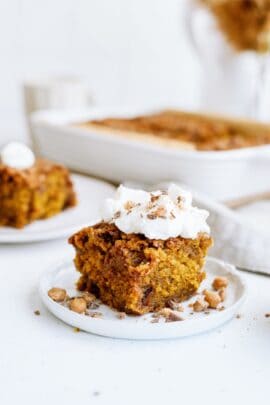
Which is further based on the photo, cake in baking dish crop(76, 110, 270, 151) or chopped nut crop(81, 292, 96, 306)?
cake in baking dish crop(76, 110, 270, 151)

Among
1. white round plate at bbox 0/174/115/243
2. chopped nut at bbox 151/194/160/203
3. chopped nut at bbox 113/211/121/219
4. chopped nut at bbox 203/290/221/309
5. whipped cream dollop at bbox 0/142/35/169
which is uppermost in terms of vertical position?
chopped nut at bbox 151/194/160/203

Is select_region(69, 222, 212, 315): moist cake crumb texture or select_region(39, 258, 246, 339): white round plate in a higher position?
select_region(69, 222, 212, 315): moist cake crumb texture

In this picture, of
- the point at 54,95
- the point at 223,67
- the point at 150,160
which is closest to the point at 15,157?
the point at 150,160

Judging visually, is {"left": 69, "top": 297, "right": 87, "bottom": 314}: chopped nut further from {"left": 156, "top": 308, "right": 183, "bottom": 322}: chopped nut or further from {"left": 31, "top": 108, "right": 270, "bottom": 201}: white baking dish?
{"left": 31, "top": 108, "right": 270, "bottom": 201}: white baking dish

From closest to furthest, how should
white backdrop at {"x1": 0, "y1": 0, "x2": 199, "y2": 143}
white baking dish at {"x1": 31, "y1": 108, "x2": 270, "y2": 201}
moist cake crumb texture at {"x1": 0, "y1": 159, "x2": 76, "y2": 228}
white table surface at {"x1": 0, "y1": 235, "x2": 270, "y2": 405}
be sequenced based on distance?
1. white table surface at {"x1": 0, "y1": 235, "x2": 270, "y2": 405}
2. moist cake crumb texture at {"x1": 0, "y1": 159, "x2": 76, "y2": 228}
3. white baking dish at {"x1": 31, "y1": 108, "x2": 270, "y2": 201}
4. white backdrop at {"x1": 0, "y1": 0, "x2": 199, "y2": 143}

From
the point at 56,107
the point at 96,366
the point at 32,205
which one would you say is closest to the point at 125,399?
the point at 96,366

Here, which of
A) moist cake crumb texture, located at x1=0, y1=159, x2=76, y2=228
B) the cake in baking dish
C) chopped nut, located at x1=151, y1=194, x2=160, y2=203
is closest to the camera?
chopped nut, located at x1=151, y1=194, x2=160, y2=203

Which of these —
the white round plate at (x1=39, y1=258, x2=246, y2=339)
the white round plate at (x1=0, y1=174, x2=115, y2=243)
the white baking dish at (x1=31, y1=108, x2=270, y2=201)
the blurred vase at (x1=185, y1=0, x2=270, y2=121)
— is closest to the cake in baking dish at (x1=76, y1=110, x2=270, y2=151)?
the white baking dish at (x1=31, y1=108, x2=270, y2=201)

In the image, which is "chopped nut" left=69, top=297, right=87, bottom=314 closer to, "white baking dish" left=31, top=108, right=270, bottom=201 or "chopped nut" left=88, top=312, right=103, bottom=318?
"chopped nut" left=88, top=312, right=103, bottom=318

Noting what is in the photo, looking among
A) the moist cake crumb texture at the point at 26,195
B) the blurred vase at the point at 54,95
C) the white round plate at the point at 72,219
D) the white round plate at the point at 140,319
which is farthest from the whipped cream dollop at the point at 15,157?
the blurred vase at the point at 54,95

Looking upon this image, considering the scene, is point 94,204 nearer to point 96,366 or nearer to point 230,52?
point 96,366
